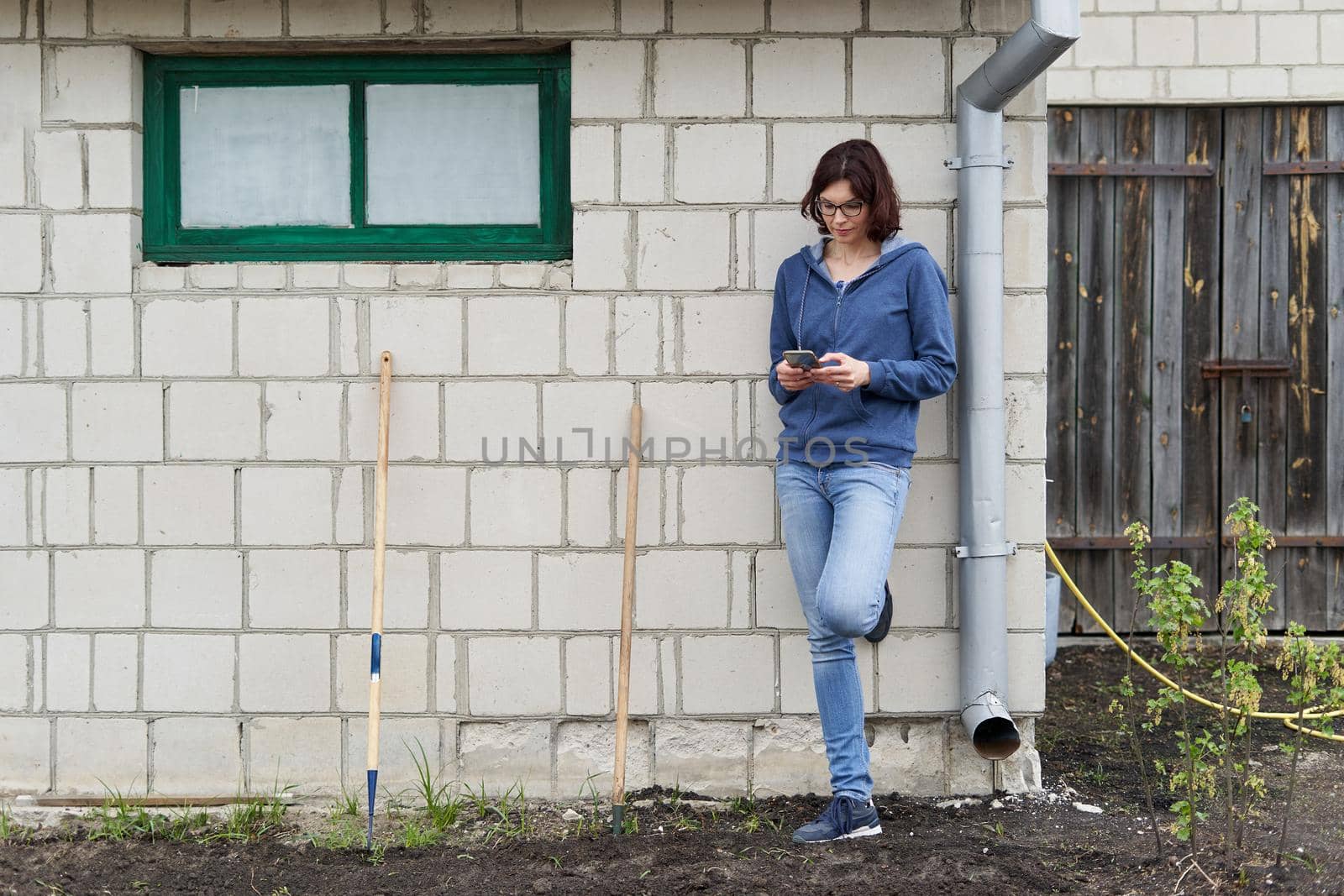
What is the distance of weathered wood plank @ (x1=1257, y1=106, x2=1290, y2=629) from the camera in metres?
5.70

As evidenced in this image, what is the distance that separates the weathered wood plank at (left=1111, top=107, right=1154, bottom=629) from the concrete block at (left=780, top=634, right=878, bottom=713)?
92.6 inches

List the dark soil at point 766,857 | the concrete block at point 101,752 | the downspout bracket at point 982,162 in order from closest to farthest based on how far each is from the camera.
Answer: the dark soil at point 766,857 → the downspout bracket at point 982,162 → the concrete block at point 101,752

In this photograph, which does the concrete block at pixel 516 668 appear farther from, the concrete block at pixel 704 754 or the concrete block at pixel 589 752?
the concrete block at pixel 704 754

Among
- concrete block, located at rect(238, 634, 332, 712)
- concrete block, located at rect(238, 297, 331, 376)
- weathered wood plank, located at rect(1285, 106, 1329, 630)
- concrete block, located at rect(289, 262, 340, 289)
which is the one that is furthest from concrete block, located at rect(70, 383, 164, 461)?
weathered wood plank, located at rect(1285, 106, 1329, 630)

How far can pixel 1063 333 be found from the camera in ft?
18.9

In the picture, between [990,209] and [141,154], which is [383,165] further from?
[990,209]

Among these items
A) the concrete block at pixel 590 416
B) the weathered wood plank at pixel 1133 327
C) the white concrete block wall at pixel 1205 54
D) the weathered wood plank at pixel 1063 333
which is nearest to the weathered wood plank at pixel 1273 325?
the white concrete block wall at pixel 1205 54

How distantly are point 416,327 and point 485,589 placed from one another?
32.6 inches

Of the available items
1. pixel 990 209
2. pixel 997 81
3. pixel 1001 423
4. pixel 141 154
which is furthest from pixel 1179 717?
pixel 141 154

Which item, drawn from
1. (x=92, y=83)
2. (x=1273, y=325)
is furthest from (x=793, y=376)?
(x=1273, y=325)

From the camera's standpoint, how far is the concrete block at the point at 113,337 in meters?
3.91

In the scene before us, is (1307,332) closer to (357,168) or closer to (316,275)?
(357,168)

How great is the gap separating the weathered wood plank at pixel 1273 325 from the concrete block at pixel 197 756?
4400 millimetres

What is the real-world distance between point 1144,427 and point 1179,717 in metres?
1.43
